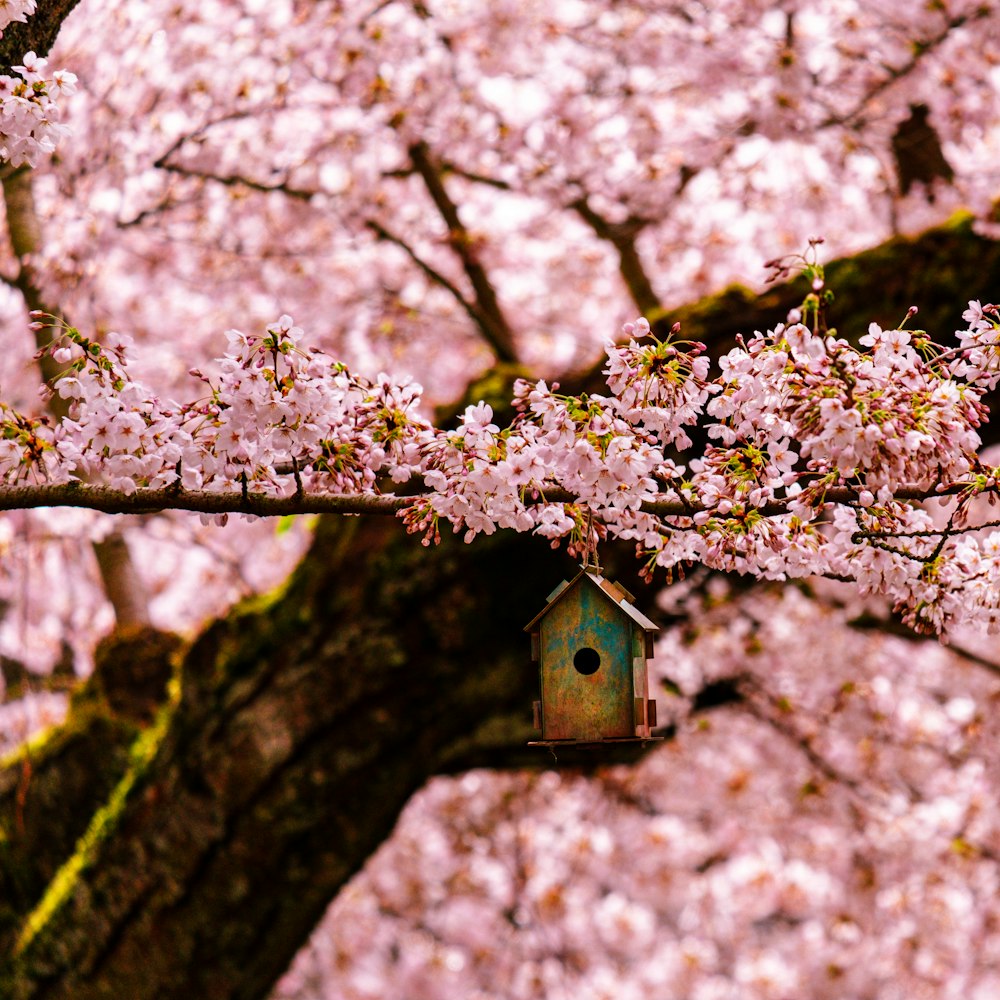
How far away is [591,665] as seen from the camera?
116 inches

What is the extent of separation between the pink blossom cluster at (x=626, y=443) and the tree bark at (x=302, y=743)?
70.8 inches

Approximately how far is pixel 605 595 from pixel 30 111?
Result: 1.66 m

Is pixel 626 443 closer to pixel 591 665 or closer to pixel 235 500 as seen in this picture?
pixel 591 665

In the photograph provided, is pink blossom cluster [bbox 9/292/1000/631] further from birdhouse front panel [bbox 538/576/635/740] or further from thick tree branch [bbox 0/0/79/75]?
thick tree branch [bbox 0/0/79/75]

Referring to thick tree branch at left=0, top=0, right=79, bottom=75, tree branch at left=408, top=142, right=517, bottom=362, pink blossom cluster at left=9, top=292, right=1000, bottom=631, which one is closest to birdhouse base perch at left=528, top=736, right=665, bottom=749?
pink blossom cluster at left=9, top=292, right=1000, bottom=631

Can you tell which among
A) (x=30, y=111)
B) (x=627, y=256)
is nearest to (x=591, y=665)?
(x=30, y=111)

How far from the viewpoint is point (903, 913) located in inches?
357

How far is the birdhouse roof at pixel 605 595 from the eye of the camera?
114 inches

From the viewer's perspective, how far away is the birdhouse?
2.87 metres

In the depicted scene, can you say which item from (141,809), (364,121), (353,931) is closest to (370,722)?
(141,809)

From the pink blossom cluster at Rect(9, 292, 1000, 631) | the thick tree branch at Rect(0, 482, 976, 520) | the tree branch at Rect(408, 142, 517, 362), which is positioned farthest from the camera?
the tree branch at Rect(408, 142, 517, 362)

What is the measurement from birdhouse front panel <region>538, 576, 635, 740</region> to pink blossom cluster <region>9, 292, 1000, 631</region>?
0.49 ft

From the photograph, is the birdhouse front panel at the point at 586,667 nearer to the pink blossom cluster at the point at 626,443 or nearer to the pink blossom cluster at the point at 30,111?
the pink blossom cluster at the point at 626,443

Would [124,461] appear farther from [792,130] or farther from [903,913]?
[903,913]
